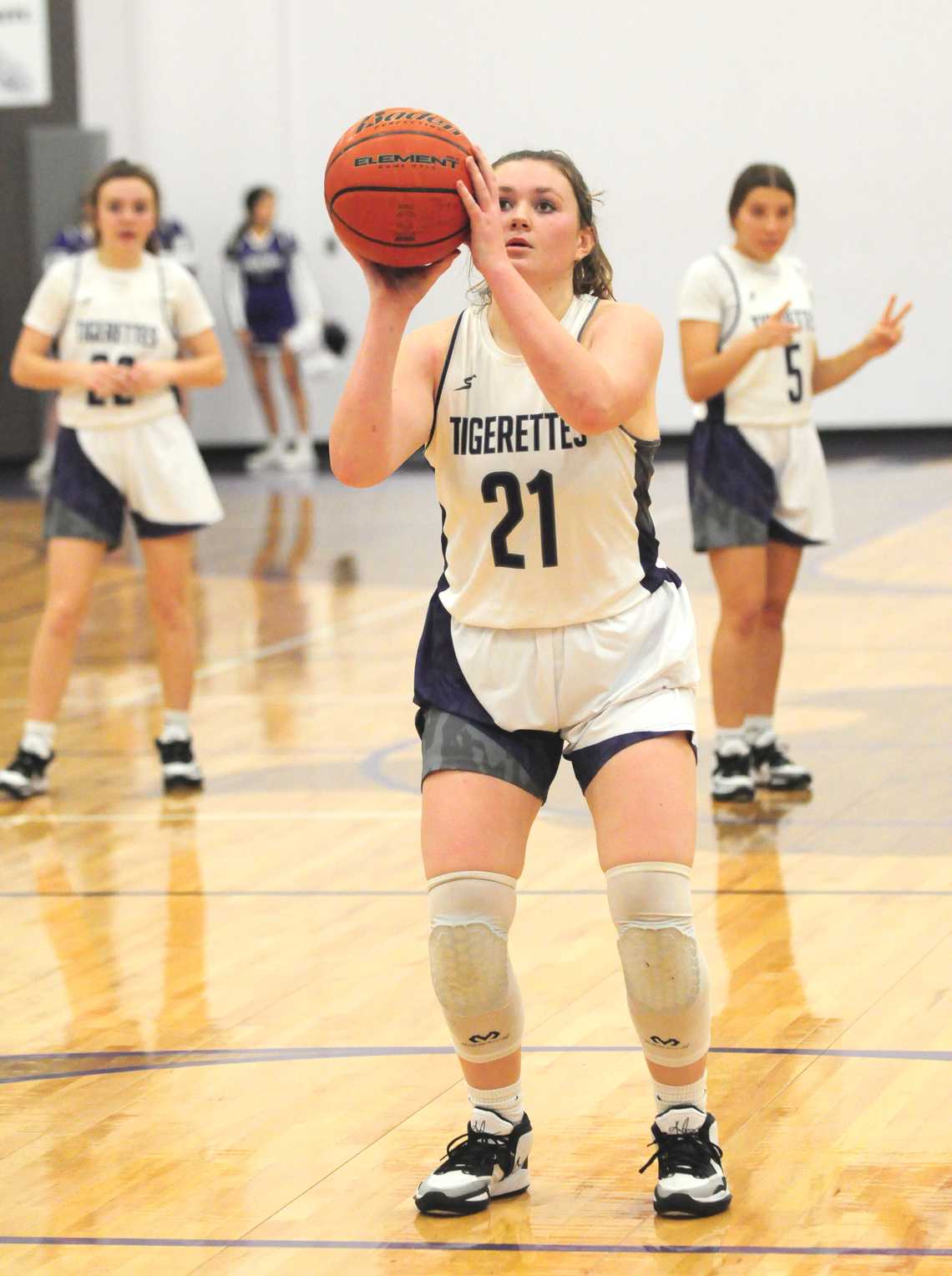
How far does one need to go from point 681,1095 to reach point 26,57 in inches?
570

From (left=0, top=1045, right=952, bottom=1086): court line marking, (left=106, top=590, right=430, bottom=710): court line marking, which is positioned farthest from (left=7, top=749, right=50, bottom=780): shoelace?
(left=0, top=1045, right=952, bottom=1086): court line marking

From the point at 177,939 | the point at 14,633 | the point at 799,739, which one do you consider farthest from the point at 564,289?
the point at 14,633

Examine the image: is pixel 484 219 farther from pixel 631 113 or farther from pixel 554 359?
pixel 631 113

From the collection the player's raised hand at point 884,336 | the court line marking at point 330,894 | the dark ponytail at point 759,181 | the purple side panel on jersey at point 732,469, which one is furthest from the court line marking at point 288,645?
the player's raised hand at point 884,336

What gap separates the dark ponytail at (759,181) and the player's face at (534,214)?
2526mm

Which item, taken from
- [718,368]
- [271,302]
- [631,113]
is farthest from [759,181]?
[631,113]

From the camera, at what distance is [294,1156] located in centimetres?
317

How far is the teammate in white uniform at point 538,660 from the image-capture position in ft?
9.02

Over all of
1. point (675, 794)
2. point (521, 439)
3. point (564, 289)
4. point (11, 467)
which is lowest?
point (11, 467)

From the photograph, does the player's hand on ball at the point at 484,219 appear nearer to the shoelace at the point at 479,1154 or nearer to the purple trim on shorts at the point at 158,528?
the shoelace at the point at 479,1154

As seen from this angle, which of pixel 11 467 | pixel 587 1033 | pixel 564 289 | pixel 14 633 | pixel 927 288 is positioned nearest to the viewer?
pixel 564 289

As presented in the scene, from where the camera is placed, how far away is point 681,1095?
2.88 metres

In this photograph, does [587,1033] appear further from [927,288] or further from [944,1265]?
[927,288]

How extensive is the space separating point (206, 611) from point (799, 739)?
367 centimetres
